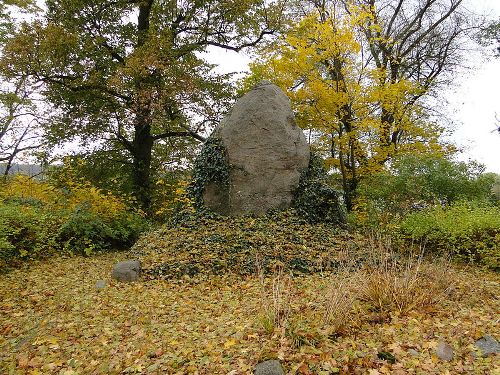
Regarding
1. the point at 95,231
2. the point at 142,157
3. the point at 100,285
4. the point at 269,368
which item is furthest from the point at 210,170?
the point at 269,368

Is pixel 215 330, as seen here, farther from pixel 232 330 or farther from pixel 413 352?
pixel 413 352

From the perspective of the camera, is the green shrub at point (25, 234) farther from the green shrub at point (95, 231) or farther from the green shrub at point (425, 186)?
the green shrub at point (425, 186)

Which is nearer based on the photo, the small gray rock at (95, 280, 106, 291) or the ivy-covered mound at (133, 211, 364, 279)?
the small gray rock at (95, 280, 106, 291)

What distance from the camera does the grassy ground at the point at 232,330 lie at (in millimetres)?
3393

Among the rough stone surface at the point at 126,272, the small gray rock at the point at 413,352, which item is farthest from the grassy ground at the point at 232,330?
the rough stone surface at the point at 126,272

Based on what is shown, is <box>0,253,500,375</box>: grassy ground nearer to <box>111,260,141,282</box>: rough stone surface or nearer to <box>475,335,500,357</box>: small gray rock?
<box>475,335,500,357</box>: small gray rock

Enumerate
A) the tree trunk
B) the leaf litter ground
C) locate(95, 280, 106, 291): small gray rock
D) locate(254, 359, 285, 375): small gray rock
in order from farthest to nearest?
the tree trunk
locate(95, 280, 106, 291): small gray rock
the leaf litter ground
locate(254, 359, 285, 375): small gray rock

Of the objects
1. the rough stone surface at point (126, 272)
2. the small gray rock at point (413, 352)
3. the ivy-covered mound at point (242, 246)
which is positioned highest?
the ivy-covered mound at point (242, 246)

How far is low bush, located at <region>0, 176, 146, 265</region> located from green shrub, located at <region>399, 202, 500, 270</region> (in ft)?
20.7

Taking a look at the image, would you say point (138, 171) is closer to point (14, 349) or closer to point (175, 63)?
point (175, 63)

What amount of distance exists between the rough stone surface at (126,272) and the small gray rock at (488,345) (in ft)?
15.2

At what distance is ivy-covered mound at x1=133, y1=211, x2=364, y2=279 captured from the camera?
20.9 feet

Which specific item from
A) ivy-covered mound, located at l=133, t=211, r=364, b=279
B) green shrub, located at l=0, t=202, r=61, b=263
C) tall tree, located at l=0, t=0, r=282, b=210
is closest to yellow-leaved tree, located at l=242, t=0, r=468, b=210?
tall tree, located at l=0, t=0, r=282, b=210

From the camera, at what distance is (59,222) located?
8195mm
